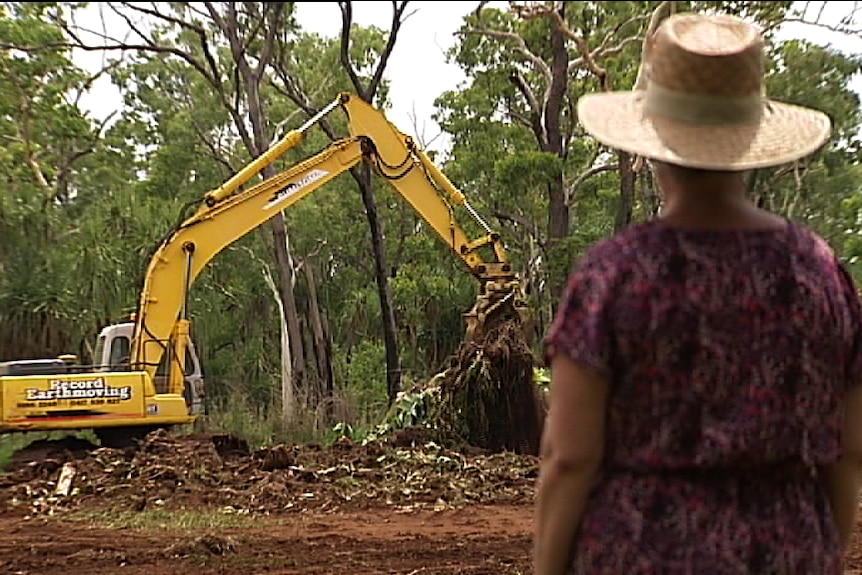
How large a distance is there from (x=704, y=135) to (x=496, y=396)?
9.99 metres

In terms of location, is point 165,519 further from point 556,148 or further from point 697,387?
point 556,148

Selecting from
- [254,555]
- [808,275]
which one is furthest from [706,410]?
[254,555]

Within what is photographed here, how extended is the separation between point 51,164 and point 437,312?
8.70 metres

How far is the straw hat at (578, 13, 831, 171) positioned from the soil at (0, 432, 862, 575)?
188 inches

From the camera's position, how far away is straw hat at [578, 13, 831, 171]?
1.95m

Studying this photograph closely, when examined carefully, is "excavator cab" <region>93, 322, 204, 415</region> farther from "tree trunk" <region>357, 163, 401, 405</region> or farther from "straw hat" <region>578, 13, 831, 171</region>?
"straw hat" <region>578, 13, 831, 171</region>

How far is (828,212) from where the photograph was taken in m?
25.4

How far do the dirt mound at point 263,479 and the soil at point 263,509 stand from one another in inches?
0.7

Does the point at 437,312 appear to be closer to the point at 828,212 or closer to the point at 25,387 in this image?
the point at 828,212

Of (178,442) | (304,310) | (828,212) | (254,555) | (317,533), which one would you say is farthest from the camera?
(304,310)

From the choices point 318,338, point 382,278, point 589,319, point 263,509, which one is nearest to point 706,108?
point 589,319

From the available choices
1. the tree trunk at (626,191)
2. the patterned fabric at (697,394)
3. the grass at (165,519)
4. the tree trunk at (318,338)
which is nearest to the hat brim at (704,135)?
the patterned fabric at (697,394)

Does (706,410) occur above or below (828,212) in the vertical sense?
below

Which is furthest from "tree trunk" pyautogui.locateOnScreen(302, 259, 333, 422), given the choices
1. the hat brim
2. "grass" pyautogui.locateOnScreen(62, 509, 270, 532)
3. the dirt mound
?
the hat brim
